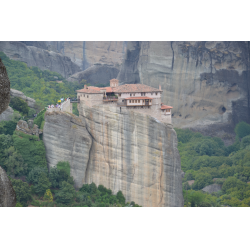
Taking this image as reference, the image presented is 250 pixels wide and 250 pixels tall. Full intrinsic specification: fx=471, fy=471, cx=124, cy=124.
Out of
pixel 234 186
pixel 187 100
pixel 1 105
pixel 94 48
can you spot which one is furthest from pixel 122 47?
pixel 1 105

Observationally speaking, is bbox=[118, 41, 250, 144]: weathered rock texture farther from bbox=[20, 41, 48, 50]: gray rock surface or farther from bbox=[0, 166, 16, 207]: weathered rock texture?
bbox=[0, 166, 16, 207]: weathered rock texture

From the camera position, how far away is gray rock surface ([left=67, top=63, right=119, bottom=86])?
57.9 meters

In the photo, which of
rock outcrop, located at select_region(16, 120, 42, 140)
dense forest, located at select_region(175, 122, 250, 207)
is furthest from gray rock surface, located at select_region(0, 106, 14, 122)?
dense forest, located at select_region(175, 122, 250, 207)

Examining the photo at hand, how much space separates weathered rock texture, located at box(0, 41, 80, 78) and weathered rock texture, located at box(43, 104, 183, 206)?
27752 mm

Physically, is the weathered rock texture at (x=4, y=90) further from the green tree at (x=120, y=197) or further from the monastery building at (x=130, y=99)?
the green tree at (x=120, y=197)

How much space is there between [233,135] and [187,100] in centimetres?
643

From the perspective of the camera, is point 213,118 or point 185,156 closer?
point 185,156

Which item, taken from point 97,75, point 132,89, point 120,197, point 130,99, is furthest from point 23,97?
point 97,75

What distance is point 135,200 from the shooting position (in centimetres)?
2886

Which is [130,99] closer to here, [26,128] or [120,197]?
[120,197]

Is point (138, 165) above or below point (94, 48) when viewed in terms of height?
below

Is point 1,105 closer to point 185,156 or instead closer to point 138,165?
point 138,165

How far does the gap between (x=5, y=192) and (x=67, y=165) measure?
22.2 metres

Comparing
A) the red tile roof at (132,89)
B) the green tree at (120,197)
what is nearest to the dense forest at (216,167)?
the green tree at (120,197)
